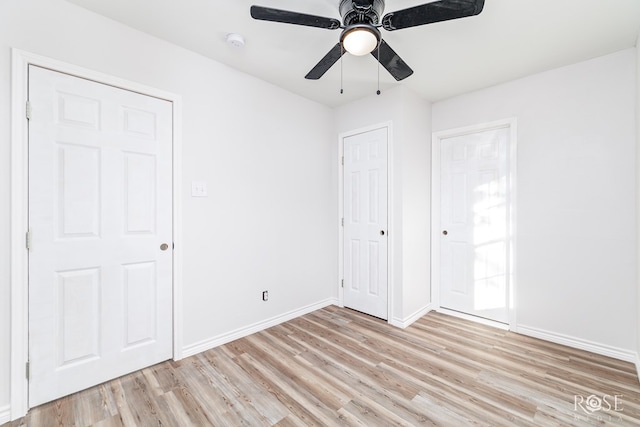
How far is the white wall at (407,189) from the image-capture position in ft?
9.71

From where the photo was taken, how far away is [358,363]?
2.27 metres

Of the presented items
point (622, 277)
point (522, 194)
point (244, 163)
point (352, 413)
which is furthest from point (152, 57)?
point (622, 277)

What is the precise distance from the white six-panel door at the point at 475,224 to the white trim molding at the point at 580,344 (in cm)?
23

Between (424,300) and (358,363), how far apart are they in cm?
140

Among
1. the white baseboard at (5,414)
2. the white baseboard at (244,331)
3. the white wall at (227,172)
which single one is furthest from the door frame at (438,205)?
the white baseboard at (5,414)

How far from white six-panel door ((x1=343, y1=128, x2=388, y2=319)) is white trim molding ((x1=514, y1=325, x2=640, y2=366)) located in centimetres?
137

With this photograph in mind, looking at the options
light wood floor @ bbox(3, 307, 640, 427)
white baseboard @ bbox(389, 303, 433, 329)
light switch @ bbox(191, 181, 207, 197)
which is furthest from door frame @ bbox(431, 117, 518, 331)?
light switch @ bbox(191, 181, 207, 197)

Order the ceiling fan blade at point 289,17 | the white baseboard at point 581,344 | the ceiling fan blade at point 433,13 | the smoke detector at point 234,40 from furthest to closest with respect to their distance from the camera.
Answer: the white baseboard at point 581,344, the smoke detector at point 234,40, the ceiling fan blade at point 289,17, the ceiling fan blade at point 433,13

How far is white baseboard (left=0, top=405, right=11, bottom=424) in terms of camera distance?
1.59 m

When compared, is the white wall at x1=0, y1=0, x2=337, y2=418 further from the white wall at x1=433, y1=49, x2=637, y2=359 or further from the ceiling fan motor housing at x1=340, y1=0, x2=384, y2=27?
the white wall at x1=433, y1=49, x2=637, y2=359

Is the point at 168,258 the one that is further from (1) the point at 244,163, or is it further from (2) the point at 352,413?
(2) the point at 352,413

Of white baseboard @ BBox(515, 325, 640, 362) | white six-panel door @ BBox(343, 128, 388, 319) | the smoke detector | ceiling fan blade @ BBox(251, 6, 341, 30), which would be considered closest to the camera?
ceiling fan blade @ BBox(251, 6, 341, 30)

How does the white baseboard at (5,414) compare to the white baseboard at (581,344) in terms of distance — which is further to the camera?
the white baseboard at (581,344)

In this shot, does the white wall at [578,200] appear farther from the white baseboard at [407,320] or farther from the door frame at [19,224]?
the door frame at [19,224]
